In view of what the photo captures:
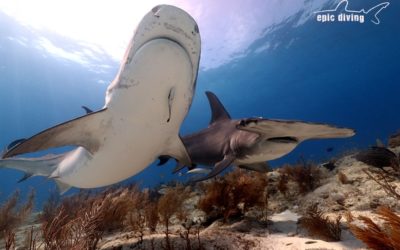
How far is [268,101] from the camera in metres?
72.1

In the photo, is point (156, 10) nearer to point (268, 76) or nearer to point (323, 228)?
point (323, 228)

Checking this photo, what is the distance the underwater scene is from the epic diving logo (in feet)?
0.66

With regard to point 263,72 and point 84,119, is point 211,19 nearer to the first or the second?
point 263,72

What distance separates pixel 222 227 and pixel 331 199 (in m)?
2.90

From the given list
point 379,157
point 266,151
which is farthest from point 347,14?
point 266,151

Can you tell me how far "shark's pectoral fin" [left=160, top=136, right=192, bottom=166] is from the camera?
16.3 ft

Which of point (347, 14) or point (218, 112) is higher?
point (347, 14)

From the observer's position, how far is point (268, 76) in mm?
50500

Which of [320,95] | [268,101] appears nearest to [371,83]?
[320,95]

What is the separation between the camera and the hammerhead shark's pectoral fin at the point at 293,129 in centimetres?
381

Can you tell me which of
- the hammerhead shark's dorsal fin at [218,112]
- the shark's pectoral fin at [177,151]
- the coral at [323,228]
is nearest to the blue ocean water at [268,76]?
the shark's pectoral fin at [177,151]

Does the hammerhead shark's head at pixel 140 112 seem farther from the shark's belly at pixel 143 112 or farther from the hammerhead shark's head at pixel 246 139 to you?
the hammerhead shark's head at pixel 246 139

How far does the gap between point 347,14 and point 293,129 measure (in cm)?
3546

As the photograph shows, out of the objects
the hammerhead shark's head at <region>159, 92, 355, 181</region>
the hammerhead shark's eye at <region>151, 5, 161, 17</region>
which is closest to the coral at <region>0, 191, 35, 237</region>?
the hammerhead shark's head at <region>159, 92, 355, 181</region>
